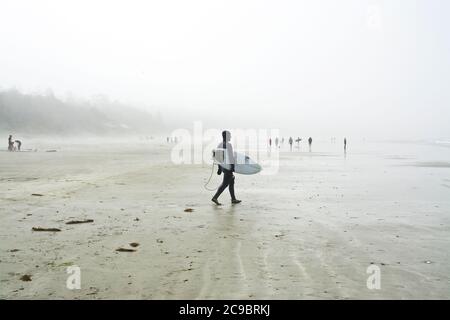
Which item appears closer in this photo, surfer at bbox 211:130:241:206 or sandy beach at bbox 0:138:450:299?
sandy beach at bbox 0:138:450:299

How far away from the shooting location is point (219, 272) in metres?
5.80

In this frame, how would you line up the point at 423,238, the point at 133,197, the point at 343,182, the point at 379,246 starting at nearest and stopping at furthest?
the point at 379,246 → the point at 423,238 → the point at 133,197 → the point at 343,182

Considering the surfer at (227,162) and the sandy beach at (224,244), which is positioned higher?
the surfer at (227,162)

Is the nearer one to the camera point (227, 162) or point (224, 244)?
point (224, 244)

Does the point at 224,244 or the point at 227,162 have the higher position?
the point at 227,162

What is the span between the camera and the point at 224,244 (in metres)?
7.41

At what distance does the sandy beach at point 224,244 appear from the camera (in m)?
5.19

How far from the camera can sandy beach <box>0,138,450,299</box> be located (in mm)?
5191

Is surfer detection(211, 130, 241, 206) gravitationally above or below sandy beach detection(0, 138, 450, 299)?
above

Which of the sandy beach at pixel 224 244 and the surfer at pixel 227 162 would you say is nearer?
the sandy beach at pixel 224 244

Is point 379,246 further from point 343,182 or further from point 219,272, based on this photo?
point 343,182
